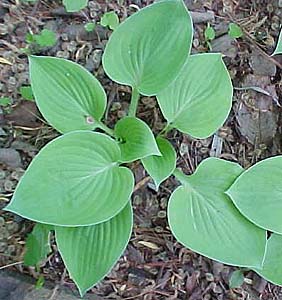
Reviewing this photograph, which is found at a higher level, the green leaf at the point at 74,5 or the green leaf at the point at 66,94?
the green leaf at the point at 74,5

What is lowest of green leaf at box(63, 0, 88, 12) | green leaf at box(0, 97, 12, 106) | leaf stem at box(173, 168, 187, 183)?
leaf stem at box(173, 168, 187, 183)

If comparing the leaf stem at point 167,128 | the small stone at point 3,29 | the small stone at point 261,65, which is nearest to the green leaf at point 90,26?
the small stone at point 3,29

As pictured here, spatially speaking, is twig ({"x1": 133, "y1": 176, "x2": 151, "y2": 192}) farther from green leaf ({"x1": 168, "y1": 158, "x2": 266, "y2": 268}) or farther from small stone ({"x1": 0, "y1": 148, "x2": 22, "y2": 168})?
small stone ({"x1": 0, "y1": 148, "x2": 22, "y2": 168})

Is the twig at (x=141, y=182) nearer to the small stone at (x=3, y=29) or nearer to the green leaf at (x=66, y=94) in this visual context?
the green leaf at (x=66, y=94)

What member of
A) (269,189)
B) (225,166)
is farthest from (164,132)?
(269,189)

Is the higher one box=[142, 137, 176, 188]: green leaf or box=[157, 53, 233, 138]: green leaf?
box=[157, 53, 233, 138]: green leaf

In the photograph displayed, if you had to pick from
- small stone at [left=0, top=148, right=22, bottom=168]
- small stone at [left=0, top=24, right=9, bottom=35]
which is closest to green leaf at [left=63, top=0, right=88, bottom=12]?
small stone at [left=0, top=24, right=9, bottom=35]

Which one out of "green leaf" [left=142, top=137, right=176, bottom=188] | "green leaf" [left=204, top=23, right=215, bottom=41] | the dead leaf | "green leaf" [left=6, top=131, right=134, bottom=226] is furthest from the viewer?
"green leaf" [left=204, top=23, right=215, bottom=41]
